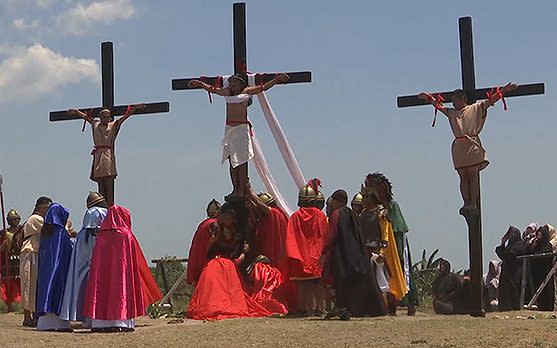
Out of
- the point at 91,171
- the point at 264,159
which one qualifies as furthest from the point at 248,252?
the point at 91,171

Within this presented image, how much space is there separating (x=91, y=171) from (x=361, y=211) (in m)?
4.45

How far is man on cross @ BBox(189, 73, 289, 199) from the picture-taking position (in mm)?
14297

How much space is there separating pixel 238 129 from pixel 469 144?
349 cm

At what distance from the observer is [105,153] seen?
15117mm

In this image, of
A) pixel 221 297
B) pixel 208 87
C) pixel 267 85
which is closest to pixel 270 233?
pixel 221 297

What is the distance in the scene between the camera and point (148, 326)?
12867 mm

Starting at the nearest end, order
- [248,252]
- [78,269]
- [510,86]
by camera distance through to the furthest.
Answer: [78,269] < [510,86] < [248,252]

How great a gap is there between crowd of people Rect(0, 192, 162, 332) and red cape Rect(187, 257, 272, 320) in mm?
774

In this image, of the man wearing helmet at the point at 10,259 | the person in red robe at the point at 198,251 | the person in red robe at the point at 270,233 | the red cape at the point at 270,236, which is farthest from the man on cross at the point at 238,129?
the man wearing helmet at the point at 10,259

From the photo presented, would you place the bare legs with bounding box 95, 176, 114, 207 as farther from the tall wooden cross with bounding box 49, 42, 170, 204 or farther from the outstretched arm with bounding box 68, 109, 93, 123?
the outstretched arm with bounding box 68, 109, 93, 123

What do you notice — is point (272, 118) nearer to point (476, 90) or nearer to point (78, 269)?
point (476, 90)

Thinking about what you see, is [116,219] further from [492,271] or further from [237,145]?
[492,271]

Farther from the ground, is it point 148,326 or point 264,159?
point 264,159

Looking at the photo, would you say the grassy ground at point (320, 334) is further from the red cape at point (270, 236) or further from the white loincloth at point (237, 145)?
the white loincloth at point (237, 145)
